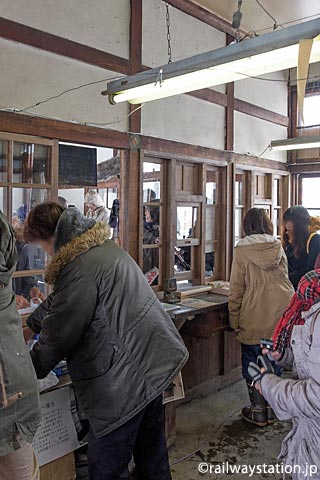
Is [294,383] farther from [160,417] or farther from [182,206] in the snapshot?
[182,206]

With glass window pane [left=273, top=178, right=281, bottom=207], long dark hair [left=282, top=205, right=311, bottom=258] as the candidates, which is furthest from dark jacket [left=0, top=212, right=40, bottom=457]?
glass window pane [left=273, top=178, right=281, bottom=207]

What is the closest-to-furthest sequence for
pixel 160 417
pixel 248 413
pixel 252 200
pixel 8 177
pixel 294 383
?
pixel 294 383, pixel 160 417, pixel 8 177, pixel 248 413, pixel 252 200

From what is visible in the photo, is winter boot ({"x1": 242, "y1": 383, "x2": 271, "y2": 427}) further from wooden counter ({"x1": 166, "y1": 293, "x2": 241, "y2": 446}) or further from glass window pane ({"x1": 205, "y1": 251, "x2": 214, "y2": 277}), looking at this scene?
glass window pane ({"x1": 205, "y1": 251, "x2": 214, "y2": 277})

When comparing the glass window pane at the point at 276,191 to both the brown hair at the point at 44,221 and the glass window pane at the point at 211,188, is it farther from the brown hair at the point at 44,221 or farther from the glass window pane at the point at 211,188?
Answer: the brown hair at the point at 44,221

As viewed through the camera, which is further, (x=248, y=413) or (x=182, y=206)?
(x=182, y=206)

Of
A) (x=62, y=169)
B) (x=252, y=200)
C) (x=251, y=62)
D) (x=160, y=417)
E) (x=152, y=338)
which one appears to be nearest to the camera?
(x=152, y=338)

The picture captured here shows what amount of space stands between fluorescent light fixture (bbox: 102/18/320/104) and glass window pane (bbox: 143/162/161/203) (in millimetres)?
904

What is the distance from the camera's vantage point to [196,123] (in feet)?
12.9

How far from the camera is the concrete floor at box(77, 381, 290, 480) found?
2781 mm

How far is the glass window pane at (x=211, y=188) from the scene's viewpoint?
4.24 meters

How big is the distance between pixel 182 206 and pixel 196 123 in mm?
755

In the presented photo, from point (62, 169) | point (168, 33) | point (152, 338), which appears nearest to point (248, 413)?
point (152, 338)

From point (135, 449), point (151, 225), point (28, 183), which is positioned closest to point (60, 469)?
point (135, 449)

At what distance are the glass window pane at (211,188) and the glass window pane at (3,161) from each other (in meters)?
2.13
